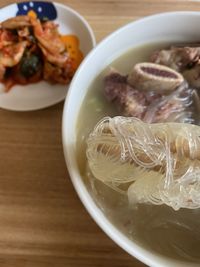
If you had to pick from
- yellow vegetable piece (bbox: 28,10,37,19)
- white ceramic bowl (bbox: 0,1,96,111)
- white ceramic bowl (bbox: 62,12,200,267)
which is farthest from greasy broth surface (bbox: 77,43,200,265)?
yellow vegetable piece (bbox: 28,10,37,19)

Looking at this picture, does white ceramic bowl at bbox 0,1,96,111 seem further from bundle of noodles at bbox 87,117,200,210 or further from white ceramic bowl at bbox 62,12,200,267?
bundle of noodles at bbox 87,117,200,210

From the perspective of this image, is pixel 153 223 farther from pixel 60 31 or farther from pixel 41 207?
pixel 60 31

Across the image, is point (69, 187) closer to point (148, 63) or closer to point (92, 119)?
point (92, 119)

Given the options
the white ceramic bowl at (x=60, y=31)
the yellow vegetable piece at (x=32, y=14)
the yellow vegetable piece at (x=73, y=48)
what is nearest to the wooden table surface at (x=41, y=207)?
the white ceramic bowl at (x=60, y=31)

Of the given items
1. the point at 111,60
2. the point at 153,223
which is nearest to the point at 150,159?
the point at 153,223

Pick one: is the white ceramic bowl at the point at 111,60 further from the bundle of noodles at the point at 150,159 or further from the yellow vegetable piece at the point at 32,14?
the yellow vegetable piece at the point at 32,14

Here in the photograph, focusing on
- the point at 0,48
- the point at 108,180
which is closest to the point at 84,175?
the point at 108,180
